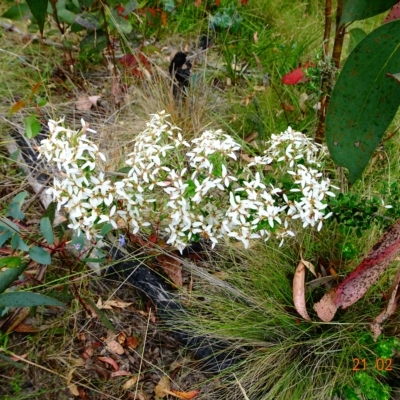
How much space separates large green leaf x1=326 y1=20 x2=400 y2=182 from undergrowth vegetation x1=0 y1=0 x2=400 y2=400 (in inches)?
0.5

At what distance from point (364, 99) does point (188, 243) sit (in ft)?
2.00

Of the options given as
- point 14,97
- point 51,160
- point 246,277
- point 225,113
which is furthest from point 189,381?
point 14,97

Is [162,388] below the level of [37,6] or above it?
below

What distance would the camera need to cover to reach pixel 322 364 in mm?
1378

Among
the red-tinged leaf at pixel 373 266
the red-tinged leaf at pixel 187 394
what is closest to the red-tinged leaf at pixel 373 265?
the red-tinged leaf at pixel 373 266

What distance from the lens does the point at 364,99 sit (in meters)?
0.99

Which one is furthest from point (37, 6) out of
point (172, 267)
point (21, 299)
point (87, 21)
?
point (87, 21)

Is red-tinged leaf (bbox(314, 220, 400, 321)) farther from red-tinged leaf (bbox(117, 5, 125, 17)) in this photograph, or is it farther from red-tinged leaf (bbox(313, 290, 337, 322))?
red-tinged leaf (bbox(117, 5, 125, 17))

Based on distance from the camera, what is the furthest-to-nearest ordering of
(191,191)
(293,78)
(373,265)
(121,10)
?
(121,10) < (293,78) < (191,191) < (373,265)

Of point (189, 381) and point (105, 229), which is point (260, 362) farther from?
point (105, 229)

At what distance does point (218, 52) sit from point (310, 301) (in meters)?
1.45

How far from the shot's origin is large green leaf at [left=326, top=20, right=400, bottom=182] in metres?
0.96

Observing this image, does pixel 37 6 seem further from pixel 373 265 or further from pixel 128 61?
pixel 128 61

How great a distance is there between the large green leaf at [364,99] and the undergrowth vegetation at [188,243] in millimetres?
12
